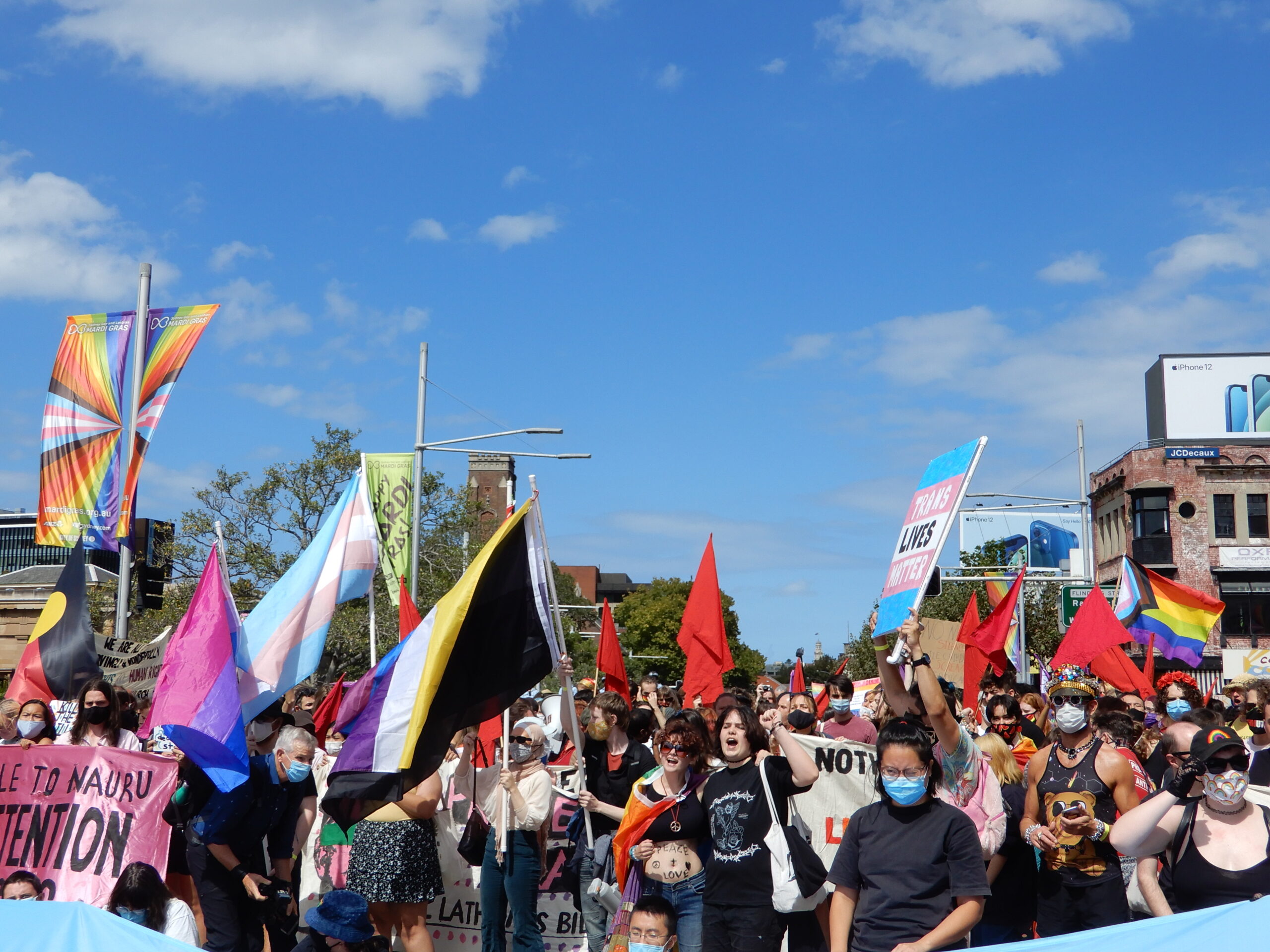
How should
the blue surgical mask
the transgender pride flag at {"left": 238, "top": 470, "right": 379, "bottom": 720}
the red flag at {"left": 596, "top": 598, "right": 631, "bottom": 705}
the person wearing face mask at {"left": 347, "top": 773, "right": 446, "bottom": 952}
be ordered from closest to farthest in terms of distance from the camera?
the blue surgical mask
the person wearing face mask at {"left": 347, "top": 773, "right": 446, "bottom": 952}
the transgender pride flag at {"left": 238, "top": 470, "right": 379, "bottom": 720}
the red flag at {"left": 596, "top": 598, "right": 631, "bottom": 705}

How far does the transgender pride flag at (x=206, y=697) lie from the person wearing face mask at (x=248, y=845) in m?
0.21

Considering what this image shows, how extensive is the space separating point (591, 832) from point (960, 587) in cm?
5485

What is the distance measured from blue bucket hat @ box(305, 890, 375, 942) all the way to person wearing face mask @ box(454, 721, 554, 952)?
2609mm

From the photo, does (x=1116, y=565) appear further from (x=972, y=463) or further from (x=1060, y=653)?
(x=972, y=463)

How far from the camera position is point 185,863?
8.68m

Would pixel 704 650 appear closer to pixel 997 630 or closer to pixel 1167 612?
pixel 997 630

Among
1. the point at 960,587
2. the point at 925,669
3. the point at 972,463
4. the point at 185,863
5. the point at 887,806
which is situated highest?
the point at 960,587

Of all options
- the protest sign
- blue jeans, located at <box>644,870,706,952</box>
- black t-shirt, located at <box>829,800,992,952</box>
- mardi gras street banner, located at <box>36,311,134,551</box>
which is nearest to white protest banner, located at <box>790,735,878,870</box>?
the protest sign

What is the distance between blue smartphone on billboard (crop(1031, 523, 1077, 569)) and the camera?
2891 inches

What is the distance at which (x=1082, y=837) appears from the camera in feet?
20.9

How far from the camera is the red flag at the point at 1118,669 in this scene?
16.4m

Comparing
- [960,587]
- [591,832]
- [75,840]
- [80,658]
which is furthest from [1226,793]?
[960,587]

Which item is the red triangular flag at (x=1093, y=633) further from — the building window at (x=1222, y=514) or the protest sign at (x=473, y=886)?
the building window at (x=1222, y=514)

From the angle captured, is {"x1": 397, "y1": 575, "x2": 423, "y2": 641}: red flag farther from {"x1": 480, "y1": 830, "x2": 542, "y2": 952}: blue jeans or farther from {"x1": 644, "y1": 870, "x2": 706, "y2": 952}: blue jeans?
{"x1": 644, "y1": 870, "x2": 706, "y2": 952}: blue jeans
